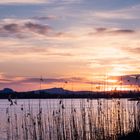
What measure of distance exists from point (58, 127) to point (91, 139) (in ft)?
3.87

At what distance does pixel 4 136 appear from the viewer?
2447 cm

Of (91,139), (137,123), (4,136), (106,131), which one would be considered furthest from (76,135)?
(4,136)

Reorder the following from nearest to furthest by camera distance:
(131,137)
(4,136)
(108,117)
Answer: (131,137), (108,117), (4,136)

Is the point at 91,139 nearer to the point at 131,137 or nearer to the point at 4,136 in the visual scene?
the point at 131,137

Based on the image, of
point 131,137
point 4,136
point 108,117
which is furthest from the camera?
point 4,136

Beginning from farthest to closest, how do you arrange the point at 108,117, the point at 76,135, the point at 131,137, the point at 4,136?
the point at 4,136
the point at 108,117
the point at 131,137
the point at 76,135

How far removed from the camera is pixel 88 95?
14.6m

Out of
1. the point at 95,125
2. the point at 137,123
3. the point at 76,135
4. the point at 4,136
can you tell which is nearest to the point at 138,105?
the point at 137,123

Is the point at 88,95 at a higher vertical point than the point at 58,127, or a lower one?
higher

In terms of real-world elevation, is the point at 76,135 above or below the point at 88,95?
below

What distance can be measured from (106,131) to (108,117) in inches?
49.4

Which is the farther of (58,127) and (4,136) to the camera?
(4,136)

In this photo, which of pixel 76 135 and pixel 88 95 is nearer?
pixel 76 135

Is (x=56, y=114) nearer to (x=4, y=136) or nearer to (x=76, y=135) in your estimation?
(x=76, y=135)
